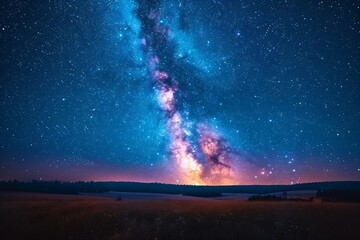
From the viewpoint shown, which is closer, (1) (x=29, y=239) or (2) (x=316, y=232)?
(1) (x=29, y=239)

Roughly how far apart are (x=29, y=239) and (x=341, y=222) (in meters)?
14.3

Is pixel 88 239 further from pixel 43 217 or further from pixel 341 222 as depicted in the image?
pixel 341 222

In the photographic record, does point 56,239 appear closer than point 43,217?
Yes

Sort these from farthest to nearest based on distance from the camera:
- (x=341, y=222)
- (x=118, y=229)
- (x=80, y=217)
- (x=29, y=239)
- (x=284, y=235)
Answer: (x=80, y=217) → (x=341, y=222) → (x=118, y=229) → (x=284, y=235) → (x=29, y=239)

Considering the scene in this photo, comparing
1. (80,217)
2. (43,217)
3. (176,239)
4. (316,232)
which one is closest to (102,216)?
(80,217)

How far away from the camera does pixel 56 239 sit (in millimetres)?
12352

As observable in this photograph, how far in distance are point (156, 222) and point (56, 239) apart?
214 inches

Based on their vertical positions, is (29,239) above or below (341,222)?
below

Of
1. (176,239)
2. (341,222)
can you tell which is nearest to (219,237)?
(176,239)

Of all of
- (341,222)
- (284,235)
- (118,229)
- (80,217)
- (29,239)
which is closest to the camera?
(29,239)

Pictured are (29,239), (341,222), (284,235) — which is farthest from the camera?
(341,222)

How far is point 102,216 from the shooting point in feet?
61.0

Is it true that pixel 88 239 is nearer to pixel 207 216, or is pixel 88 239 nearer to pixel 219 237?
pixel 219 237

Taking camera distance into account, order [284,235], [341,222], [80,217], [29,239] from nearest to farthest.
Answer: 1. [29,239]
2. [284,235]
3. [341,222]
4. [80,217]
